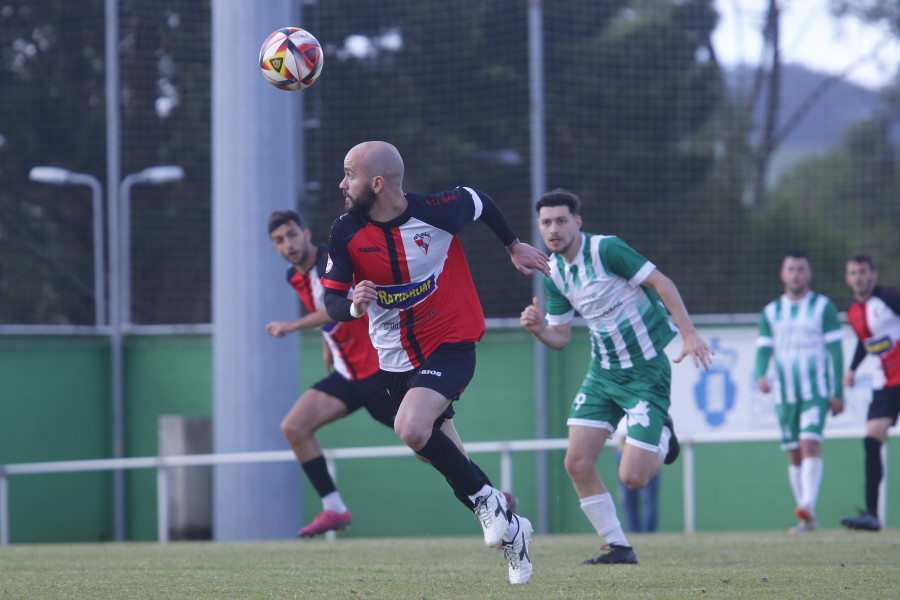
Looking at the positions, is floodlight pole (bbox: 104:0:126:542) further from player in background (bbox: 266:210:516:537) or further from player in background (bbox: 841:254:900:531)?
player in background (bbox: 841:254:900:531)

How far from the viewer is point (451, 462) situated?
5441mm

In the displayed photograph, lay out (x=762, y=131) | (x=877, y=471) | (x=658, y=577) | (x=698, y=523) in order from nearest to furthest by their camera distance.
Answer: (x=658, y=577)
(x=877, y=471)
(x=698, y=523)
(x=762, y=131)

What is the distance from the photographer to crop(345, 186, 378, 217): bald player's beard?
18.5 ft

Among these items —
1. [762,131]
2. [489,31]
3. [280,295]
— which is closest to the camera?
[280,295]

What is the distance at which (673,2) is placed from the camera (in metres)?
21.3

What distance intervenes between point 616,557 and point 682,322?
4.57 ft

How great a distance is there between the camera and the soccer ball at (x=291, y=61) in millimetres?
7312

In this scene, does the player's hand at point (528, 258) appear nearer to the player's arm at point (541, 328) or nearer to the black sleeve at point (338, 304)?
the player's arm at point (541, 328)

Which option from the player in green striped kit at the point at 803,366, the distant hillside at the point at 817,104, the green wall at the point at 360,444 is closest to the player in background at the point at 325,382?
the player in green striped kit at the point at 803,366

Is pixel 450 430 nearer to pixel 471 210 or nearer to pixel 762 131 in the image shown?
pixel 471 210

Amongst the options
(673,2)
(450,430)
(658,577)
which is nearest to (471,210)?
(450,430)

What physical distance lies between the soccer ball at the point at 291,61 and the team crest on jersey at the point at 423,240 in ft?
6.66

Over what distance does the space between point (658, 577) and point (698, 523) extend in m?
7.83

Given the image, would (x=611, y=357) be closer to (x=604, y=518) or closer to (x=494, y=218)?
(x=604, y=518)
